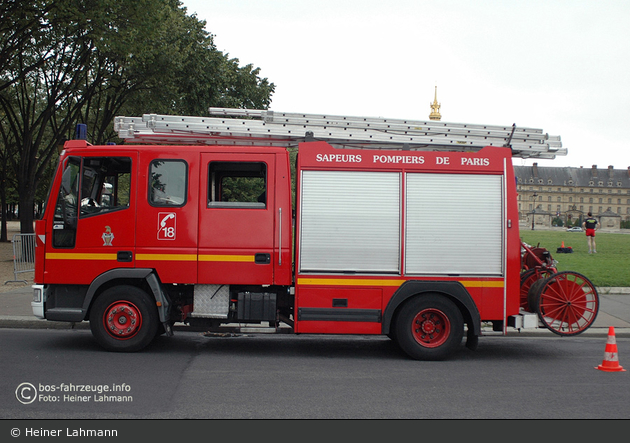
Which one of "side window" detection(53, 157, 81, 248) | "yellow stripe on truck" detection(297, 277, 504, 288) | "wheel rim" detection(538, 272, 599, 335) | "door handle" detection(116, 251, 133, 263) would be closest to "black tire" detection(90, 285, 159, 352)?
→ "door handle" detection(116, 251, 133, 263)

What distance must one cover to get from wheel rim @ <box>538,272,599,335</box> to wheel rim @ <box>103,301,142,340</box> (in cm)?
532

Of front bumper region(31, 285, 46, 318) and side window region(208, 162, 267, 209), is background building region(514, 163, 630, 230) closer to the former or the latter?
side window region(208, 162, 267, 209)

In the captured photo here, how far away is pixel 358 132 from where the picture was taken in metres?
7.27

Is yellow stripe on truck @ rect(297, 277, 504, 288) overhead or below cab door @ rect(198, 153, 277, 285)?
below

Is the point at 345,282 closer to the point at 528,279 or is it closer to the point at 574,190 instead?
the point at 528,279

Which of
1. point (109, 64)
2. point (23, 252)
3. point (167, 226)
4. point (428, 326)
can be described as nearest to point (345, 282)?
point (428, 326)

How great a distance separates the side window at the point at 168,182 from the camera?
7098mm

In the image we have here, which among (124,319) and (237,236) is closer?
(237,236)

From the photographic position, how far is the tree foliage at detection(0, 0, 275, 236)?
1544cm

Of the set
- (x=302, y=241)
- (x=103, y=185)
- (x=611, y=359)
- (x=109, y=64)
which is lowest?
(x=611, y=359)

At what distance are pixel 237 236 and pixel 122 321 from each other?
1.89m

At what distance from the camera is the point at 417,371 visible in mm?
6598

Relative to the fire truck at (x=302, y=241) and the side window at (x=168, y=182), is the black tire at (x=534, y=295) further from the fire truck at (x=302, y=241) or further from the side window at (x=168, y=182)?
the side window at (x=168, y=182)

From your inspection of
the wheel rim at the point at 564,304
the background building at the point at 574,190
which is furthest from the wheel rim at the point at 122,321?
the background building at the point at 574,190
